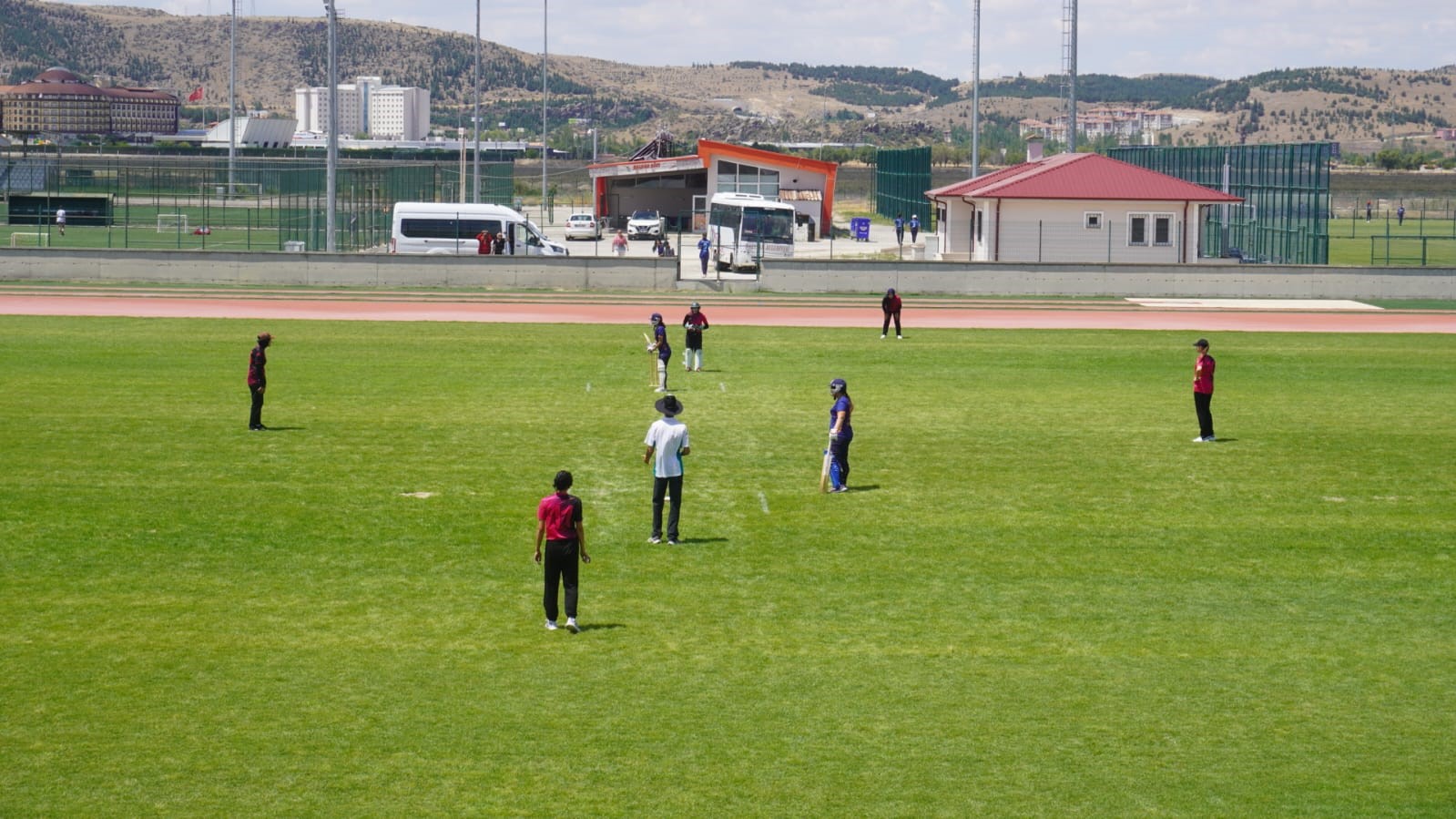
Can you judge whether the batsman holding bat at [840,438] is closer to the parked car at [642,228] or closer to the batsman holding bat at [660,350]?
the batsman holding bat at [660,350]

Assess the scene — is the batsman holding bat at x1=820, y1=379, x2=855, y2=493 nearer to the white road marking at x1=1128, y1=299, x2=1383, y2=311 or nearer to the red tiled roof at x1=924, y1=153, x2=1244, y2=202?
the white road marking at x1=1128, y1=299, x2=1383, y2=311

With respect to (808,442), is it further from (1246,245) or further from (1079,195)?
(1246,245)

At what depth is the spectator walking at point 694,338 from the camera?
109ft

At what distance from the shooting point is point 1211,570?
18094 millimetres

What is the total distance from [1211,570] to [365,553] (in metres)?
9.15

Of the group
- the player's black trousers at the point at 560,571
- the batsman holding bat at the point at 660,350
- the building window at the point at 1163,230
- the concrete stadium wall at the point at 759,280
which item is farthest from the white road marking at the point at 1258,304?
the player's black trousers at the point at 560,571

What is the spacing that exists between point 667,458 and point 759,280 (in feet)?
127

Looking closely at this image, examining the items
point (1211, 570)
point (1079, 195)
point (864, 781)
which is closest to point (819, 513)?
point (1211, 570)

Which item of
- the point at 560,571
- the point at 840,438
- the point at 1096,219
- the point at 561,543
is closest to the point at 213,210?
the point at 1096,219

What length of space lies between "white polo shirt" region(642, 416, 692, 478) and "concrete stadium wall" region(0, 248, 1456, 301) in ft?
123

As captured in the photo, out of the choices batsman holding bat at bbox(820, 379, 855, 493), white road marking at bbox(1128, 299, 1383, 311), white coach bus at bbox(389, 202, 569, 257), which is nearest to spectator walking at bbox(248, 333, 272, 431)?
batsman holding bat at bbox(820, 379, 855, 493)

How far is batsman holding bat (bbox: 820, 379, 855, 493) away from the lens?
21.9m

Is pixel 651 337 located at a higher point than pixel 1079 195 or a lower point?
lower

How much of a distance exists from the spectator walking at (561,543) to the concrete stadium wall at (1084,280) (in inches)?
1618
